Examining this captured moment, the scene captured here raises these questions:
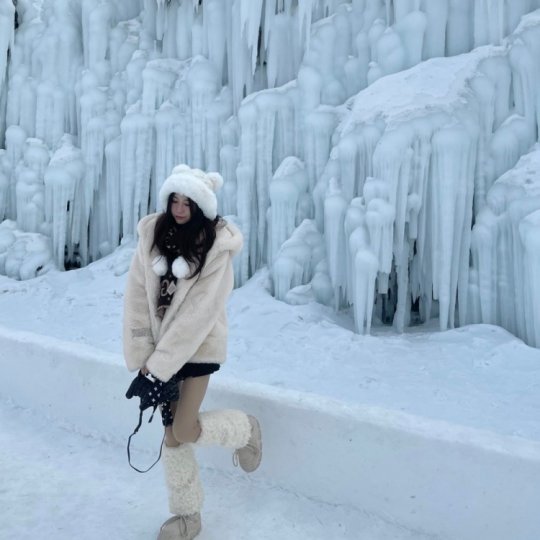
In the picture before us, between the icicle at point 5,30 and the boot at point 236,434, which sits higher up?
the icicle at point 5,30

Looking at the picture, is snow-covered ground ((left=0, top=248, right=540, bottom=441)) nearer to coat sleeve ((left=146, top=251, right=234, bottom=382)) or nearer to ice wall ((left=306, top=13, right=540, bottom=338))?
ice wall ((left=306, top=13, right=540, bottom=338))

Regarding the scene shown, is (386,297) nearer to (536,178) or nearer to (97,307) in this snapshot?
(536,178)

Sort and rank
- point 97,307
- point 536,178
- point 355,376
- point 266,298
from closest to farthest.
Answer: point 355,376, point 536,178, point 266,298, point 97,307

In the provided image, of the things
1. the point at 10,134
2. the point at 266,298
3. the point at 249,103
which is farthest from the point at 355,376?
the point at 10,134

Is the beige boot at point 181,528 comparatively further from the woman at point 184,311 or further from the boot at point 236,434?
the boot at point 236,434

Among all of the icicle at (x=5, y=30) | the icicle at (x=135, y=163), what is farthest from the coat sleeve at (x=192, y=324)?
the icicle at (x=5, y=30)

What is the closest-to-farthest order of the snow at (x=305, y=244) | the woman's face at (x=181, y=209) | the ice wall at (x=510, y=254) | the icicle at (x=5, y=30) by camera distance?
the woman's face at (x=181, y=209) < the snow at (x=305, y=244) < the ice wall at (x=510, y=254) < the icicle at (x=5, y=30)

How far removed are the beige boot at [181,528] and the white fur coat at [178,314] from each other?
595 millimetres

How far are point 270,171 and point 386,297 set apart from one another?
201 centimetres

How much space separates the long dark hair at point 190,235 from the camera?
2.10 m

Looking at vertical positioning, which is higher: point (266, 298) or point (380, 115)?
point (380, 115)

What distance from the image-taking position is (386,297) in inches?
229

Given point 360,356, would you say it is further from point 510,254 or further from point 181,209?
point 181,209

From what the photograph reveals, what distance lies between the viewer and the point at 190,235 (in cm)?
213
